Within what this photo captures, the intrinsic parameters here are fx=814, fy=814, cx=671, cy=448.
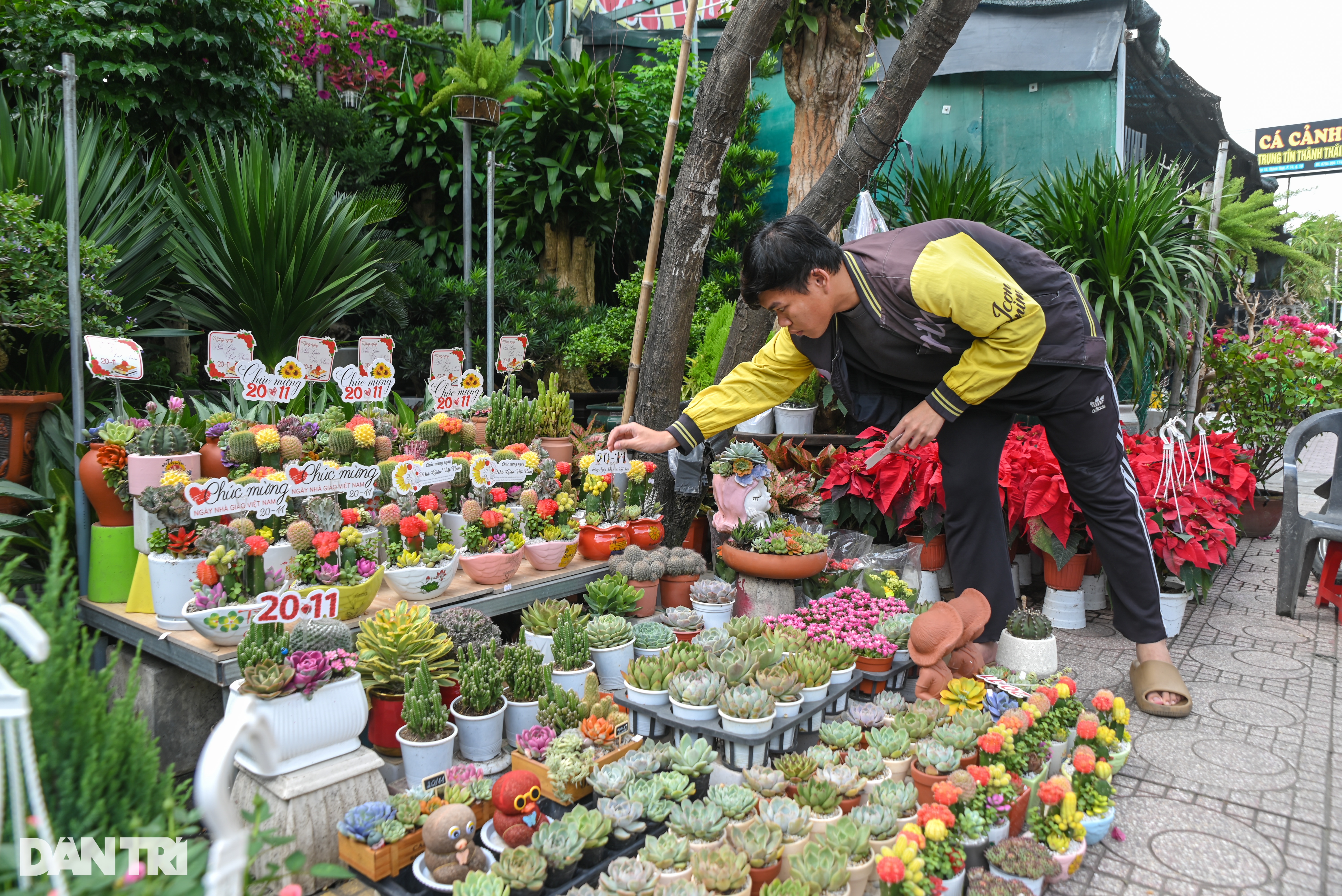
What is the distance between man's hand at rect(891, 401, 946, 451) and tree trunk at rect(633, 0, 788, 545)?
1594 millimetres

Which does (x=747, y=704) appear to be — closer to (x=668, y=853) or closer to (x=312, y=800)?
(x=668, y=853)

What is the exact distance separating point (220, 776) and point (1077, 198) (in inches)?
203

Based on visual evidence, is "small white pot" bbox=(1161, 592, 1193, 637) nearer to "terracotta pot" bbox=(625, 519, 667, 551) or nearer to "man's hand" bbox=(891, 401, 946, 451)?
"man's hand" bbox=(891, 401, 946, 451)

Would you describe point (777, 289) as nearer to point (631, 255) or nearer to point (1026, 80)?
point (631, 255)

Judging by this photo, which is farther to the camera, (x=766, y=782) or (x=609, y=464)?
(x=609, y=464)

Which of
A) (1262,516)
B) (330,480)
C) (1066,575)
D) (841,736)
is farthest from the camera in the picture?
(1262,516)

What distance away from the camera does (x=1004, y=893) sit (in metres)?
1.61

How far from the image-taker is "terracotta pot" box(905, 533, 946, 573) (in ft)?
12.2

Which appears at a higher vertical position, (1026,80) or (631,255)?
(1026,80)

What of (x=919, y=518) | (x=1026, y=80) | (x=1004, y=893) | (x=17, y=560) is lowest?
(x=1004, y=893)

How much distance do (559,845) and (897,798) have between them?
2.49 ft

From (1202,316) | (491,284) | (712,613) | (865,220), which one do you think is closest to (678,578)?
(712,613)

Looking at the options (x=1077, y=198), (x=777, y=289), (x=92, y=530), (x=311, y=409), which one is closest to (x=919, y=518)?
(x=777, y=289)

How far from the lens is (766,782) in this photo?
1874 mm
